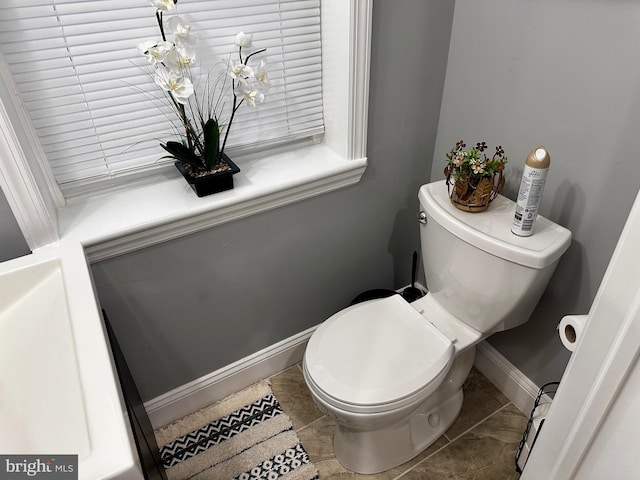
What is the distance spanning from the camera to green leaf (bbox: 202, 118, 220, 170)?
1.20 metres

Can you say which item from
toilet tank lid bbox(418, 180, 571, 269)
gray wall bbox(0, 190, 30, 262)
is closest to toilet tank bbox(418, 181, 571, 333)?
toilet tank lid bbox(418, 180, 571, 269)

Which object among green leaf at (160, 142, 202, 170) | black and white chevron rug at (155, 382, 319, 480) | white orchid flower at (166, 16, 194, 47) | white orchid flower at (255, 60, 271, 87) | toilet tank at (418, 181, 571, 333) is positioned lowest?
black and white chevron rug at (155, 382, 319, 480)

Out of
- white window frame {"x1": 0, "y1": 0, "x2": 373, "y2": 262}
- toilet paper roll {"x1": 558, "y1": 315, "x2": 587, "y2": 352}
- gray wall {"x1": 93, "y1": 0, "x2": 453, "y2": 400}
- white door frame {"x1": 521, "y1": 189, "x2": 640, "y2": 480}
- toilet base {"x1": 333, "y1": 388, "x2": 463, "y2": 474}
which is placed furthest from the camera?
toilet base {"x1": 333, "y1": 388, "x2": 463, "y2": 474}

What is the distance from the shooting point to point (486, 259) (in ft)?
3.97

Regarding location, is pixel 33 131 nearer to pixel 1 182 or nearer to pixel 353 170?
pixel 1 182

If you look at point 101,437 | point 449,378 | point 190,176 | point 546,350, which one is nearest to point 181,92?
point 190,176

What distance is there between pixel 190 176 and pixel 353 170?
0.49 m

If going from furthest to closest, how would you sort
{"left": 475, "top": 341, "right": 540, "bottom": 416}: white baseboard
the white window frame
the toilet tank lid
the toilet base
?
{"left": 475, "top": 341, "right": 540, "bottom": 416}: white baseboard, the toilet base, the toilet tank lid, the white window frame

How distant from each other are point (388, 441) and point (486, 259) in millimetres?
638

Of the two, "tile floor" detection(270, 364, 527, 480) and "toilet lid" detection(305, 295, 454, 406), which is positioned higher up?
"toilet lid" detection(305, 295, 454, 406)

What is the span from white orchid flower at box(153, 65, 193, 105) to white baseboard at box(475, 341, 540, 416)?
1.30 meters

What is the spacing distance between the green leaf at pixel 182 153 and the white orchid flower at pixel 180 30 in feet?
0.81

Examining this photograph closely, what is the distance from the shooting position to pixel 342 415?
1.22 metres

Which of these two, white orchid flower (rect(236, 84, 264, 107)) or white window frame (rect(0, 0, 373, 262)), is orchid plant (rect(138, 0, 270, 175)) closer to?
white orchid flower (rect(236, 84, 264, 107))
